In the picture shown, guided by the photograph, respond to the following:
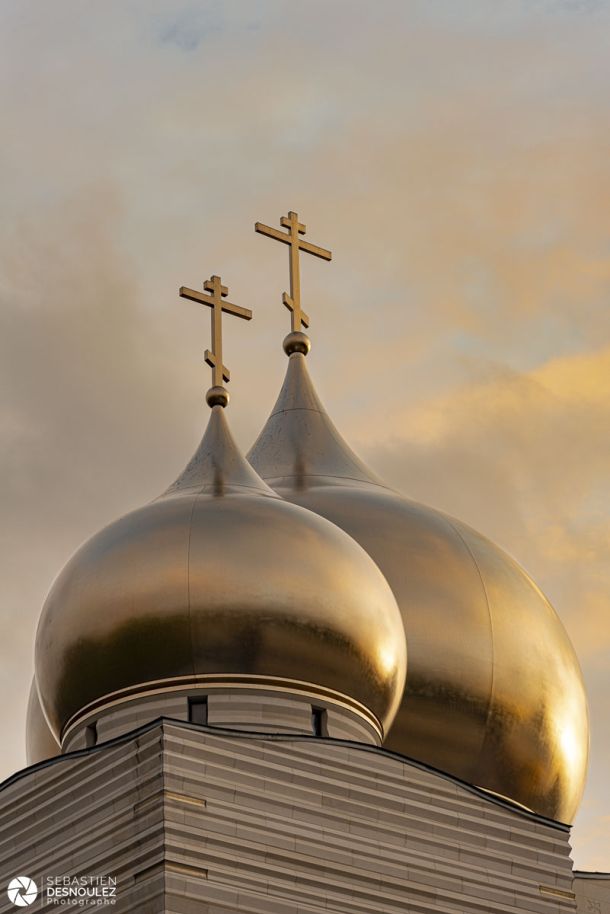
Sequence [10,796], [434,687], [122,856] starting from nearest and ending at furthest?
[122,856]
[10,796]
[434,687]

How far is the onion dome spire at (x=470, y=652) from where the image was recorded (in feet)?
96.9

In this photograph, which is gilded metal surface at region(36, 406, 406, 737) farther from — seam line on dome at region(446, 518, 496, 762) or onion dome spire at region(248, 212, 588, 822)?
seam line on dome at region(446, 518, 496, 762)

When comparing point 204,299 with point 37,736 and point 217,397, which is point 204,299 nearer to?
A: point 217,397

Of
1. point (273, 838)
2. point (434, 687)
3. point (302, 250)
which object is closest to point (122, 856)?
point (273, 838)

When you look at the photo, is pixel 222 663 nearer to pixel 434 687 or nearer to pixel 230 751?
pixel 230 751

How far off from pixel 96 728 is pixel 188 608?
1666 mm

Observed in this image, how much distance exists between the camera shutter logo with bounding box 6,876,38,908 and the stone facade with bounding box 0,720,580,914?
10 centimetres

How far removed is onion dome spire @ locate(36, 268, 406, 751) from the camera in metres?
27.0

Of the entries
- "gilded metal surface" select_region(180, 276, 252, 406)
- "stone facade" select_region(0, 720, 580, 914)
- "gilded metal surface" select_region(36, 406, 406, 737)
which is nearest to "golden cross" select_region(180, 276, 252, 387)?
"gilded metal surface" select_region(180, 276, 252, 406)

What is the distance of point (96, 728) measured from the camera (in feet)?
90.3

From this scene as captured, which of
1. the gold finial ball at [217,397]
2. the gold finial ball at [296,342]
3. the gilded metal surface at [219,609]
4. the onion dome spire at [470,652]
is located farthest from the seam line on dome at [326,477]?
the gilded metal surface at [219,609]

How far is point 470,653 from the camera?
2986 cm

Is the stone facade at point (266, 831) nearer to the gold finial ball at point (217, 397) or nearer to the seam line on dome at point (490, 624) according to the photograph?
the seam line on dome at point (490, 624)

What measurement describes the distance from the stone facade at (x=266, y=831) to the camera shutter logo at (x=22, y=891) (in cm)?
10
